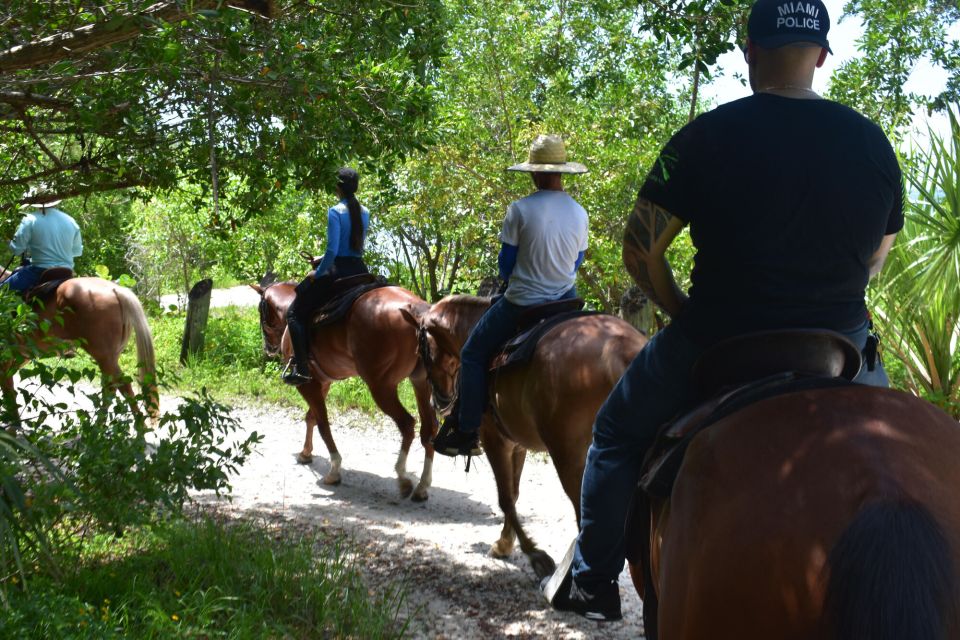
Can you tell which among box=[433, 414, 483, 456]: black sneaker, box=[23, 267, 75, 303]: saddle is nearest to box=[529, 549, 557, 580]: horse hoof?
box=[433, 414, 483, 456]: black sneaker

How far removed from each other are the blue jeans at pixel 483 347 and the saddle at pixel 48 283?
6157 mm

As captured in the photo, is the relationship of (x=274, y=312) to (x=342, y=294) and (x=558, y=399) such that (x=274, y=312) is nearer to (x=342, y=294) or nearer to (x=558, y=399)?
(x=342, y=294)

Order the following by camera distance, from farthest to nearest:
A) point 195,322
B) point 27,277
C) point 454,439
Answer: point 195,322 → point 27,277 → point 454,439

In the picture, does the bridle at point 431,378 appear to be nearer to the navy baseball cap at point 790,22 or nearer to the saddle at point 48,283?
the navy baseball cap at point 790,22

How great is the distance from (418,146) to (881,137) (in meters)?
3.65

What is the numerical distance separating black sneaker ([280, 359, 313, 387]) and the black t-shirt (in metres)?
7.10

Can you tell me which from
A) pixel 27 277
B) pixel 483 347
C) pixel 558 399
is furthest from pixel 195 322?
pixel 558 399

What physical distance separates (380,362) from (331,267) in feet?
3.77

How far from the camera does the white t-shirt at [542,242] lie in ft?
20.1

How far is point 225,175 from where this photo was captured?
6.21 metres

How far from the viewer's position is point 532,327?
6.11 m

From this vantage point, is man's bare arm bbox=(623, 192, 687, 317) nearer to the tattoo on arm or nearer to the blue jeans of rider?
the tattoo on arm

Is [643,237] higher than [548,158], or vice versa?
[548,158]

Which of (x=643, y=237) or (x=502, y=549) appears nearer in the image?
(x=643, y=237)
